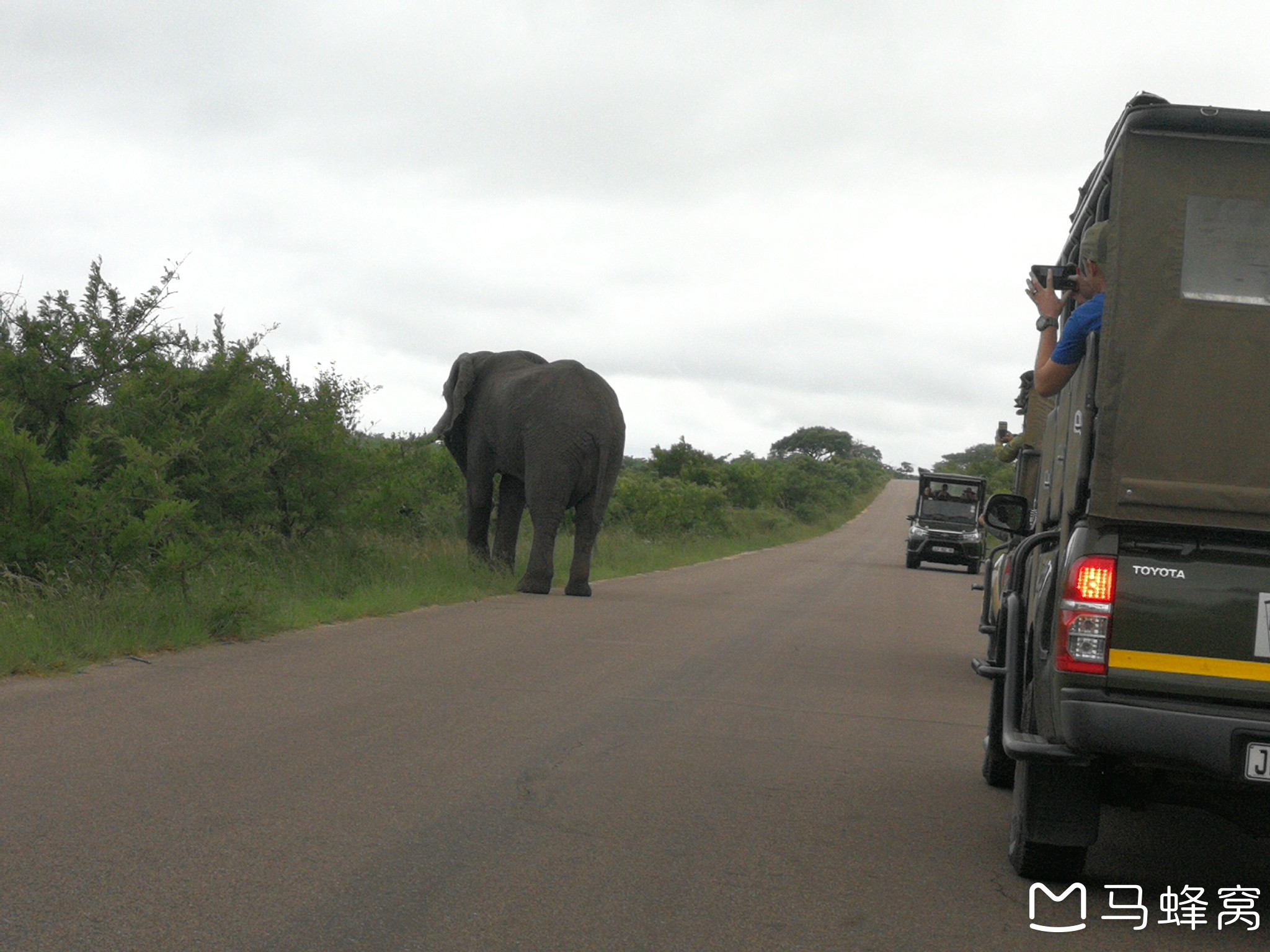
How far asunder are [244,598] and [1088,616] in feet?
26.8

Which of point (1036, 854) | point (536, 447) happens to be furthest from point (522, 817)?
point (536, 447)

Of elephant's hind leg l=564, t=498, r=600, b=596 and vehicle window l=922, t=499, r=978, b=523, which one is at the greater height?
vehicle window l=922, t=499, r=978, b=523

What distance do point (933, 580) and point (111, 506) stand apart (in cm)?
2131

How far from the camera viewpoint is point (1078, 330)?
17.8 ft

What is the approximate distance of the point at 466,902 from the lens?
4.73 m

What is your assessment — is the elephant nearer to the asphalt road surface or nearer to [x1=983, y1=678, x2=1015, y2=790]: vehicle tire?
the asphalt road surface

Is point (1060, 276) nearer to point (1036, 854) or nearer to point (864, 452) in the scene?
point (1036, 854)

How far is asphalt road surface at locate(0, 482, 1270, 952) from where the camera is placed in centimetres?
458

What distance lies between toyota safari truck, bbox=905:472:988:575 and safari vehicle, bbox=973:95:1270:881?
2893 cm

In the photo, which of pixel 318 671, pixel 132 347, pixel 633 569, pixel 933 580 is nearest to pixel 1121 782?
pixel 318 671

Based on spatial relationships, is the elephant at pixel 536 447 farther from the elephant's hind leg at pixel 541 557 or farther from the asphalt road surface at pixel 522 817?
the asphalt road surface at pixel 522 817

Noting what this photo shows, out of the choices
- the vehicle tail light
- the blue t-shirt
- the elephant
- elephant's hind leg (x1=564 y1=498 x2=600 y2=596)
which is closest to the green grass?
the elephant

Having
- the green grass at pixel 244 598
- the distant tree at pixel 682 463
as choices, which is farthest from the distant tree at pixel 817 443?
the green grass at pixel 244 598

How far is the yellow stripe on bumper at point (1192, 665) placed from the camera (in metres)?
4.57
